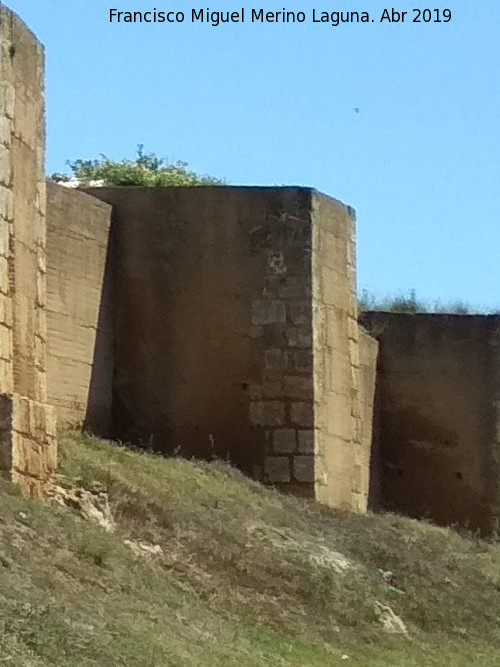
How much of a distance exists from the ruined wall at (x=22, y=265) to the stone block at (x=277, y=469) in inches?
139

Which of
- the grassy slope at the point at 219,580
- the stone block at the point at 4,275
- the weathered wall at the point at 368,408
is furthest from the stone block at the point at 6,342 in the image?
the weathered wall at the point at 368,408

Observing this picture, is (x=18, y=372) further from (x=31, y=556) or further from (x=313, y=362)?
(x=313, y=362)

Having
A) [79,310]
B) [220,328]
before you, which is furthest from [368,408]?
[79,310]

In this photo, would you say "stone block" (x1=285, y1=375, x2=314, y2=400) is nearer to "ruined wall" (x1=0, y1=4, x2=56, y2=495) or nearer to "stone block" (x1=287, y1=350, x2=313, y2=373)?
"stone block" (x1=287, y1=350, x2=313, y2=373)

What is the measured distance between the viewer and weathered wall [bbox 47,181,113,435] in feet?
44.5

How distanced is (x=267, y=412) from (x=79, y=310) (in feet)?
6.67

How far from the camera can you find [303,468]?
49.2ft

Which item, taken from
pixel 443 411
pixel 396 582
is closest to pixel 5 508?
pixel 396 582

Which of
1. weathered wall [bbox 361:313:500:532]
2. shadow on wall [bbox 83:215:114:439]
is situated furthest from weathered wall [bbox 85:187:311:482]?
weathered wall [bbox 361:313:500:532]

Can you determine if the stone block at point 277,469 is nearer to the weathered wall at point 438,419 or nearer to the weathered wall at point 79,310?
the weathered wall at point 79,310

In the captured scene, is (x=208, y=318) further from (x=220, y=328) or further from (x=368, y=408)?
(x=368, y=408)

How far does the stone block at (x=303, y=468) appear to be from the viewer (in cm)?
1495

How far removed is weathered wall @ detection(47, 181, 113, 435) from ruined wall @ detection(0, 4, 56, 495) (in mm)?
1553

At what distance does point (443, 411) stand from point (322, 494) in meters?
4.04
